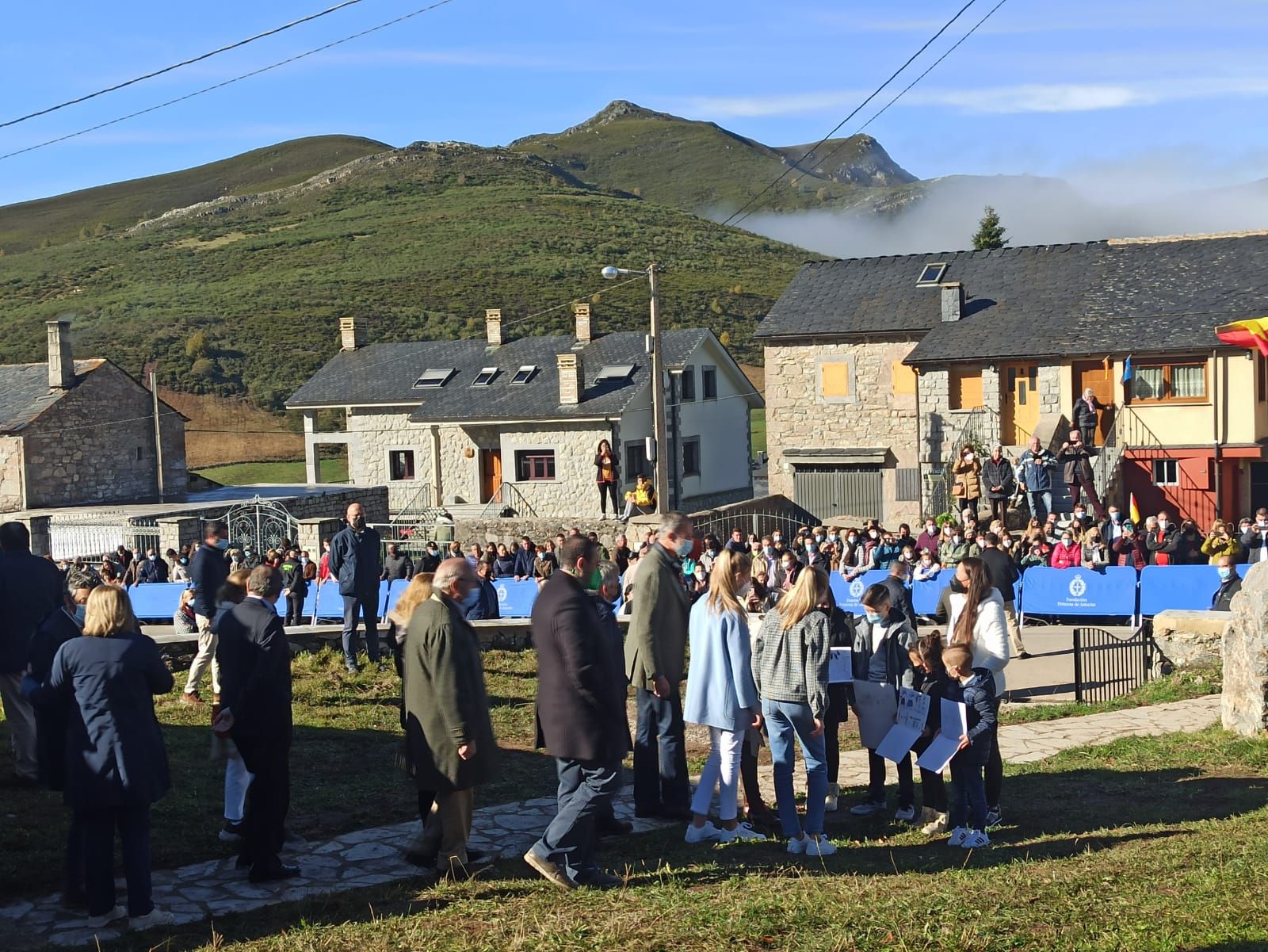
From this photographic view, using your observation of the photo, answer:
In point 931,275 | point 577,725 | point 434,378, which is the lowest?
point 577,725

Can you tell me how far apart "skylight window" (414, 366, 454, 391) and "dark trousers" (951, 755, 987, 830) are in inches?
1459

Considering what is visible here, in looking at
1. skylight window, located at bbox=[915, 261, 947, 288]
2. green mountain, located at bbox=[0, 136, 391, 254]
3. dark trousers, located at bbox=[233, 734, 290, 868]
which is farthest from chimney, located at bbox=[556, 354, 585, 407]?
green mountain, located at bbox=[0, 136, 391, 254]

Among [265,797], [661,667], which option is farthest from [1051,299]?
[265,797]

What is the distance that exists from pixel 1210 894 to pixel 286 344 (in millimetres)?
71139

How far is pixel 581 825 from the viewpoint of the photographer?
6.86m

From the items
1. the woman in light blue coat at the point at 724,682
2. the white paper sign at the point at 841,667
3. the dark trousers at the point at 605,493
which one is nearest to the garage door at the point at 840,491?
the dark trousers at the point at 605,493

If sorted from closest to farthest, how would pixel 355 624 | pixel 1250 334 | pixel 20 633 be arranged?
pixel 20 633
pixel 355 624
pixel 1250 334

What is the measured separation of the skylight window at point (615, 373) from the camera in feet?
134

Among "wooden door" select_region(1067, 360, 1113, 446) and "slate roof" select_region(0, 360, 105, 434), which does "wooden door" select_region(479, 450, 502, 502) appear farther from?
"wooden door" select_region(1067, 360, 1113, 446)

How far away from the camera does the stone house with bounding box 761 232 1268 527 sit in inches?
1129

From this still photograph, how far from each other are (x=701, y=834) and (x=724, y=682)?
0.92m

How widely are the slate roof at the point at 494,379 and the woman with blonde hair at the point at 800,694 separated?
31515mm

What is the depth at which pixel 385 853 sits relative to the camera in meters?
7.73

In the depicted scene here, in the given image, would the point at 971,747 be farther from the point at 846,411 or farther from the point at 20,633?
the point at 846,411
